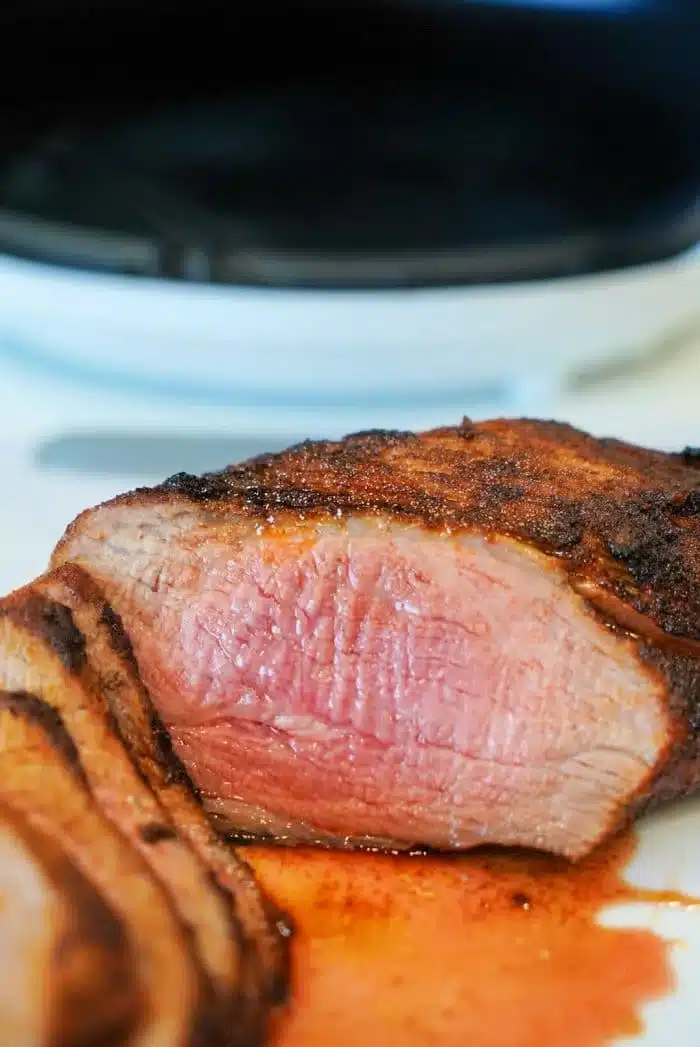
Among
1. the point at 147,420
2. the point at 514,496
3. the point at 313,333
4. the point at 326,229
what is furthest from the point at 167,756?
the point at 326,229

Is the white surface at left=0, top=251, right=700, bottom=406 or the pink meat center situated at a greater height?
the white surface at left=0, top=251, right=700, bottom=406

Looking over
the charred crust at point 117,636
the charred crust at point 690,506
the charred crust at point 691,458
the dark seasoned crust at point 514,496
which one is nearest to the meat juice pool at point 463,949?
the charred crust at point 117,636

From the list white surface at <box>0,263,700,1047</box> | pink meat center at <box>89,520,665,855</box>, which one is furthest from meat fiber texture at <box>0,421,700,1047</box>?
white surface at <box>0,263,700,1047</box>

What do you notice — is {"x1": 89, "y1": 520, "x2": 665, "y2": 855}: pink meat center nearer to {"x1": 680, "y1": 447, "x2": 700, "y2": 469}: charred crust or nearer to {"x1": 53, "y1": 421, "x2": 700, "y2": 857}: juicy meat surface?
{"x1": 53, "y1": 421, "x2": 700, "y2": 857}: juicy meat surface

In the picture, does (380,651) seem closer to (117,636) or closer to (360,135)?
(117,636)

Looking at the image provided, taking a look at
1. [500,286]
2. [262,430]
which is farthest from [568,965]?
[500,286]
